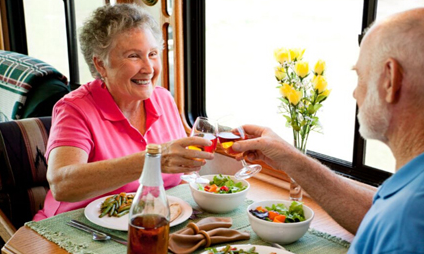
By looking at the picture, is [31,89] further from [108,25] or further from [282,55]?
[282,55]

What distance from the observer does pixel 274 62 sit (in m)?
2.65

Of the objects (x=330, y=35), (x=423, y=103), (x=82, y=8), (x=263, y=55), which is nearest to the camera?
(x=423, y=103)

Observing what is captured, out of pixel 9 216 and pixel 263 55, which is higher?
pixel 263 55

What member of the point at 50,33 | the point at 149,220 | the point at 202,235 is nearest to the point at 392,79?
the point at 149,220

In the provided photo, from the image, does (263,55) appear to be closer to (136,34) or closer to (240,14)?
(240,14)

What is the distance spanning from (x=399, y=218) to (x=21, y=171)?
1.84m

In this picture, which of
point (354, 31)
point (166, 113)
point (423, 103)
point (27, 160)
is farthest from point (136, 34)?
point (423, 103)

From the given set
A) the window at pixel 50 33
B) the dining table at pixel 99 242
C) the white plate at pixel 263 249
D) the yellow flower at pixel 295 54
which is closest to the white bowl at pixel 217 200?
the dining table at pixel 99 242

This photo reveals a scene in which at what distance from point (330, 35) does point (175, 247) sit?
4.33 ft

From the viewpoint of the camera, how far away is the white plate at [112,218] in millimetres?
1680

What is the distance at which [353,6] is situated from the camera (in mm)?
2219

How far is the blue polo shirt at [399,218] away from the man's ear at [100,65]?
1.44 metres

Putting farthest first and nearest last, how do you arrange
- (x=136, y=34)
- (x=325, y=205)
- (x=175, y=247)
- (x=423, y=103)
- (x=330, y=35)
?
1. (x=330, y=35)
2. (x=136, y=34)
3. (x=325, y=205)
4. (x=175, y=247)
5. (x=423, y=103)

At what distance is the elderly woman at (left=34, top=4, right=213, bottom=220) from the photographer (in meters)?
1.86
